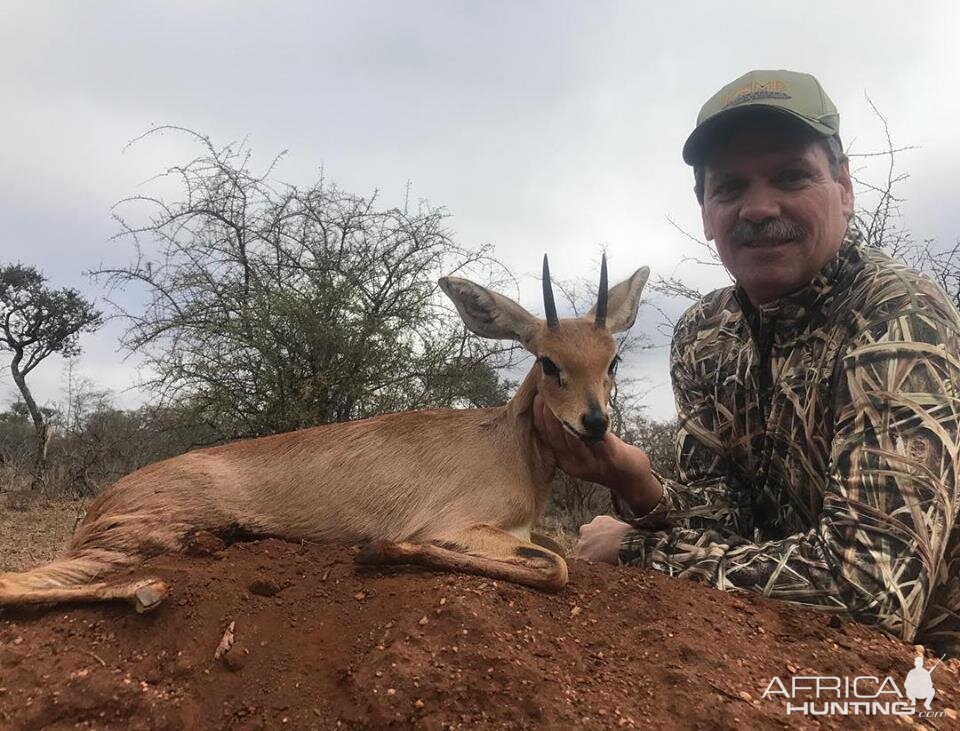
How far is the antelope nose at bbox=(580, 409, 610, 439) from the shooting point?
3789mm

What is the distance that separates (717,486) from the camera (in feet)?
14.5

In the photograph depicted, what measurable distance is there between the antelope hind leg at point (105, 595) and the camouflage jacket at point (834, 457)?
7.30ft

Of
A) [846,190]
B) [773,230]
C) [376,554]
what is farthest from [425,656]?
[846,190]

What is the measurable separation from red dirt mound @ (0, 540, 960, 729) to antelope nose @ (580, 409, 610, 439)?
0.94m

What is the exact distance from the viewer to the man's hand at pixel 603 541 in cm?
394

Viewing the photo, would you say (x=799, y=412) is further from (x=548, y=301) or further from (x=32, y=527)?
(x=32, y=527)

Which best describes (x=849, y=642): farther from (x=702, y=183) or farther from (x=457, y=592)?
(x=702, y=183)

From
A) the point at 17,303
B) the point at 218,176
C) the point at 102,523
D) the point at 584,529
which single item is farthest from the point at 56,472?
the point at 584,529

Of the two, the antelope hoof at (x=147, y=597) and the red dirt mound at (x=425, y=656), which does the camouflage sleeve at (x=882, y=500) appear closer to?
the red dirt mound at (x=425, y=656)

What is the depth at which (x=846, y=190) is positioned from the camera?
4.25 m

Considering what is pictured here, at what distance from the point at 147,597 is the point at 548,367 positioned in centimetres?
240

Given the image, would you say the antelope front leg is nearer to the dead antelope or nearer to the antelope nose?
the dead antelope

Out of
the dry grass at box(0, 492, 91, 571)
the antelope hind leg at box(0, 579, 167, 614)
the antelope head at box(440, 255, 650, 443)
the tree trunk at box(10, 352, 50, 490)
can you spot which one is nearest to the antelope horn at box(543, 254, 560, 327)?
the antelope head at box(440, 255, 650, 443)

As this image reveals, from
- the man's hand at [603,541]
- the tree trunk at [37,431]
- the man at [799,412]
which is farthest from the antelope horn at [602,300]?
the tree trunk at [37,431]
